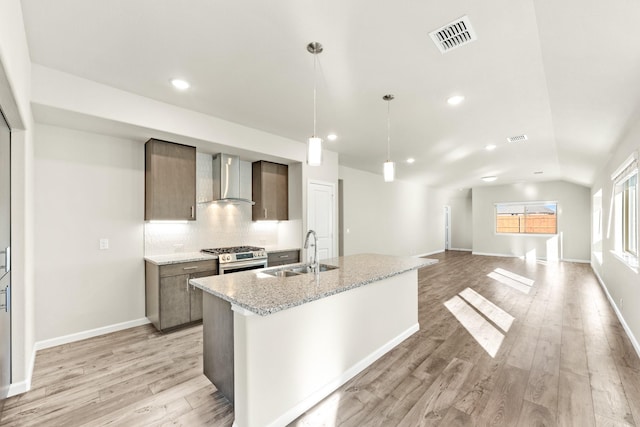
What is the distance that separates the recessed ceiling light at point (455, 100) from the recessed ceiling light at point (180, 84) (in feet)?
8.87

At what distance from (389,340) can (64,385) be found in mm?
2806

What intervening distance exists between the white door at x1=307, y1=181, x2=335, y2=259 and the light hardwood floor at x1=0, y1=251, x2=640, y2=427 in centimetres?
205

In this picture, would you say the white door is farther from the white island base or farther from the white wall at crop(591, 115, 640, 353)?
the white wall at crop(591, 115, 640, 353)

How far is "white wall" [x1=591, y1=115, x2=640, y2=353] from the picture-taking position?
311 cm

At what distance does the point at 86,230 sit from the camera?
3379 mm

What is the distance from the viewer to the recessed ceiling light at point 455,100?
3.20 metres

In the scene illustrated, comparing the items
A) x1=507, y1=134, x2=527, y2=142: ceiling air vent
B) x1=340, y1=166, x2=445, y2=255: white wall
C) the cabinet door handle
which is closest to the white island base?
the cabinet door handle

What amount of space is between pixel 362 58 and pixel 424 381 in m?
2.68

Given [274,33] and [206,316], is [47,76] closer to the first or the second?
[274,33]

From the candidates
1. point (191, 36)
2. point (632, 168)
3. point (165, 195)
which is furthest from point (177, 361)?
point (632, 168)

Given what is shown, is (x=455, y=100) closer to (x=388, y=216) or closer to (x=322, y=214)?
(x=322, y=214)

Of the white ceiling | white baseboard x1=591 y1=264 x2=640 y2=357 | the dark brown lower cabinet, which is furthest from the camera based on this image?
the dark brown lower cabinet

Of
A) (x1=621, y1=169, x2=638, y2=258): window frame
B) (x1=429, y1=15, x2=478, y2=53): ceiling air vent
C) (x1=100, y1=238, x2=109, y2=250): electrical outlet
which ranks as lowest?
(x1=100, y1=238, x2=109, y2=250): electrical outlet

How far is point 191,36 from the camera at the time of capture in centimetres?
217
